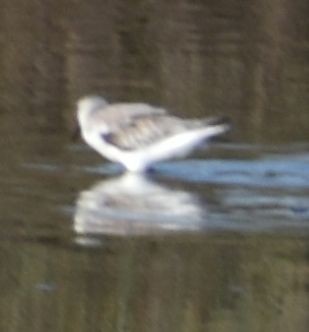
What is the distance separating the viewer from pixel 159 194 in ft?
27.3

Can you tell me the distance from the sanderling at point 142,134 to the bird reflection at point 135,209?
0.16 m

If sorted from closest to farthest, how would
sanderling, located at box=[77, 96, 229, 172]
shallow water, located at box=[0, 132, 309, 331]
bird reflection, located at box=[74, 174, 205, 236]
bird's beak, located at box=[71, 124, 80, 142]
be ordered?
shallow water, located at box=[0, 132, 309, 331] < bird reflection, located at box=[74, 174, 205, 236] < sanderling, located at box=[77, 96, 229, 172] < bird's beak, located at box=[71, 124, 80, 142]

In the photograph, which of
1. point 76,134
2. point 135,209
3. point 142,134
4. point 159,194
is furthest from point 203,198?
point 76,134

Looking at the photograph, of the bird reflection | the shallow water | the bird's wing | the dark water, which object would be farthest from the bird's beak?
the bird reflection

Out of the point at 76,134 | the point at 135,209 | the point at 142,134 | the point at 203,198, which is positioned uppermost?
the point at 76,134

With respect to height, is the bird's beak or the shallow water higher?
the bird's beak

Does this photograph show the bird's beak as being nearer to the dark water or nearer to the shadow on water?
the dark water

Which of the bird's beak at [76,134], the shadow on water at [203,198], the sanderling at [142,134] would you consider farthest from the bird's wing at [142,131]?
the bird's beak at [76,134]

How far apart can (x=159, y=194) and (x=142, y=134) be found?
1.82 ft

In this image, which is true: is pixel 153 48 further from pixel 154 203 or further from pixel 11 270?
pixel 11 270

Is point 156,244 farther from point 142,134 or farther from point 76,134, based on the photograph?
point 76,134

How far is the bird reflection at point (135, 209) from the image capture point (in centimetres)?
771

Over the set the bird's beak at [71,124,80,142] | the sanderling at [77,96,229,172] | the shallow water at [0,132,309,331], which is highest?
the bird's beak at [71,124,80,142]

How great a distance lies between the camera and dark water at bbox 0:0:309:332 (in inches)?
270
